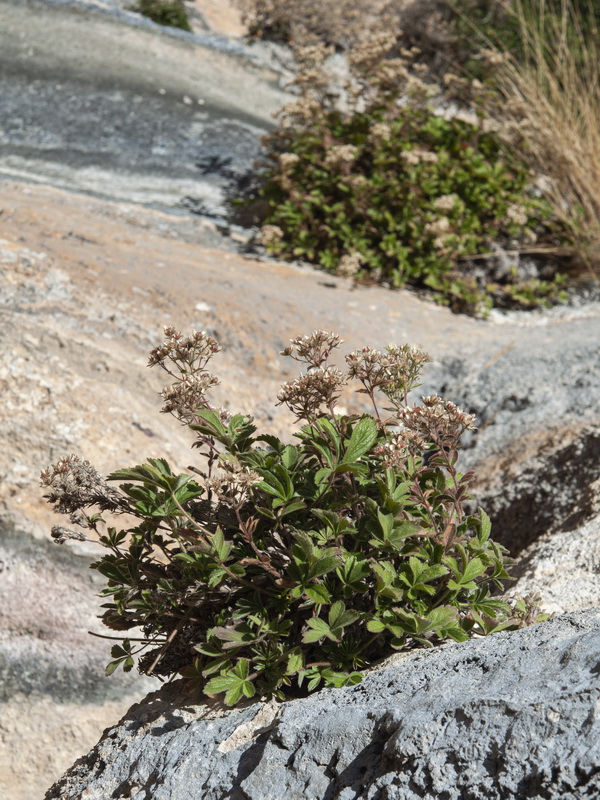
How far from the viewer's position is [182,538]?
75.7 inches

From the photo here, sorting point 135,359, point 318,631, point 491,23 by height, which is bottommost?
point 135,359

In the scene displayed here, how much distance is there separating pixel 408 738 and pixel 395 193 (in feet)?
15.4

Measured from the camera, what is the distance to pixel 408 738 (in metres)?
1.46

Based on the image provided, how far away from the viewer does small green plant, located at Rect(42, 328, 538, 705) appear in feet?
6.03

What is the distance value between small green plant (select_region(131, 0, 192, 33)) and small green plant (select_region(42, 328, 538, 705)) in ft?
31.8

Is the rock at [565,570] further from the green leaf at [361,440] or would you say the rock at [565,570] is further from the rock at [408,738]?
the green leaf at [361,440]

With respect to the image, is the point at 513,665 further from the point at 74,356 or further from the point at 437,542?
the point at 74,356

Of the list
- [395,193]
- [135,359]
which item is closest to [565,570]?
[135,359]

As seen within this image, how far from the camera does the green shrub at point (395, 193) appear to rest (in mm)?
5547

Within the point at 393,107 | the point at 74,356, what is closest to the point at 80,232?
the point at 74,356

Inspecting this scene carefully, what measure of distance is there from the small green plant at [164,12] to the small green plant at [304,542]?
9705mm

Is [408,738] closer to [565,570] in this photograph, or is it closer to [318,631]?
[318,631]

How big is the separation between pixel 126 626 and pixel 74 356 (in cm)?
177

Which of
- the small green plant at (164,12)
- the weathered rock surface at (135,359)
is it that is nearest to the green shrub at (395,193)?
the weathered rock surface at (135,359)
